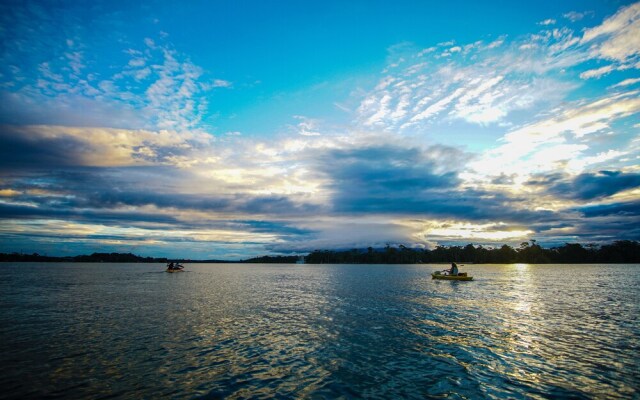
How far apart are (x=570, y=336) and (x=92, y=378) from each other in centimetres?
3475

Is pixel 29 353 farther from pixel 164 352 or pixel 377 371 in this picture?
pixel 377 371

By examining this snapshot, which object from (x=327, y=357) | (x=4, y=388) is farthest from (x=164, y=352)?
(x=327, y=357)

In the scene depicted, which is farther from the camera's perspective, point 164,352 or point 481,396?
point 164,352

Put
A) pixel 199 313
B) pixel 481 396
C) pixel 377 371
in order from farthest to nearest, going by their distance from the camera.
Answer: pixel 199 313 < pixel 377 371 < pixel 481 396

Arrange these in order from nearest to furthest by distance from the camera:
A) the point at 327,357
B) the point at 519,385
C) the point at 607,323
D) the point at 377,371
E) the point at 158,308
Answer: the point at 519,385 → the point at 377,371 → the point at 327,357 → the point at 607,323 → the point at 158,308

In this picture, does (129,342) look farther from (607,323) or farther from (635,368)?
(607,323)

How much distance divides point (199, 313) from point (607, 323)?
43134mm

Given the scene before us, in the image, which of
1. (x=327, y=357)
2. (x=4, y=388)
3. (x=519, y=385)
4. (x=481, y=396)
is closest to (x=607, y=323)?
(x=519, y=385)

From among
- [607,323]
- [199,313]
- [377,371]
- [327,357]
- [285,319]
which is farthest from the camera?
[199,313]

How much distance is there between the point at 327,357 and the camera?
23.0 meters

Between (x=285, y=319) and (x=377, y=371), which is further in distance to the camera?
(x=285, y=319)

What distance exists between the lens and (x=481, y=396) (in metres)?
16.6

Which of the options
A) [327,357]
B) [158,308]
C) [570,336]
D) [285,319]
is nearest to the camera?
[327,357]

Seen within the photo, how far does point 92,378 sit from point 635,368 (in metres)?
31.0
